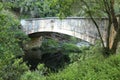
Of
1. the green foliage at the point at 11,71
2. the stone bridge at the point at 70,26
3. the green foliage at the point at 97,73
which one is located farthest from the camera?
the stone bridge at the point at 70,26

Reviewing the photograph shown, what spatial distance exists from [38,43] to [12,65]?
16.8m

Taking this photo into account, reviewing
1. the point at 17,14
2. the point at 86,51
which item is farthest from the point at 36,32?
the point at 86,51

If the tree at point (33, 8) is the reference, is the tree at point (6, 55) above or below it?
above

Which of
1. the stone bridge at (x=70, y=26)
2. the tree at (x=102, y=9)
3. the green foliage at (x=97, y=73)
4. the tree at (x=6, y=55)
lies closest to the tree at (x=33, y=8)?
the stone bridge at (x=70, y=26)

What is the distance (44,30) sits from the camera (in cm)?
2247

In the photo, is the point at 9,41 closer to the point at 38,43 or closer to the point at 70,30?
the point at 70,30

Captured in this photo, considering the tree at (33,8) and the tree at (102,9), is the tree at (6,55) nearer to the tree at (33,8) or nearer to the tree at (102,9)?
the tree at (102,9)

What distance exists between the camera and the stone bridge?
1638 centimetres

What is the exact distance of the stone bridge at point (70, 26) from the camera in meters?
16.4

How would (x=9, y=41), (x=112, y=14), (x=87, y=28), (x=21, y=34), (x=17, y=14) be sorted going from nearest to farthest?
(x=9, y=41) < (x=112, y=14) < (x=87, y=28) < (x=21, y=34) < (x=17, y=14)

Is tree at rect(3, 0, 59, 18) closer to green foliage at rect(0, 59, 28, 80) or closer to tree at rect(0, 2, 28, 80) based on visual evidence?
green foliage at rect(0, 59, 28, 80)

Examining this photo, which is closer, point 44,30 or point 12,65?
point 12,65

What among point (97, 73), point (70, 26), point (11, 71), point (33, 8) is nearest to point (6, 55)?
point (11, 71)

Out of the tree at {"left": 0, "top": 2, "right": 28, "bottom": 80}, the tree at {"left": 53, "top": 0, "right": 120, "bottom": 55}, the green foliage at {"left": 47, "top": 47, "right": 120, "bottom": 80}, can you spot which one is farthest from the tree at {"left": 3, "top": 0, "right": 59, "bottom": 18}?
the green foliage at {"left": 47, "top": 47, "right": 120, "bottom": 80}
